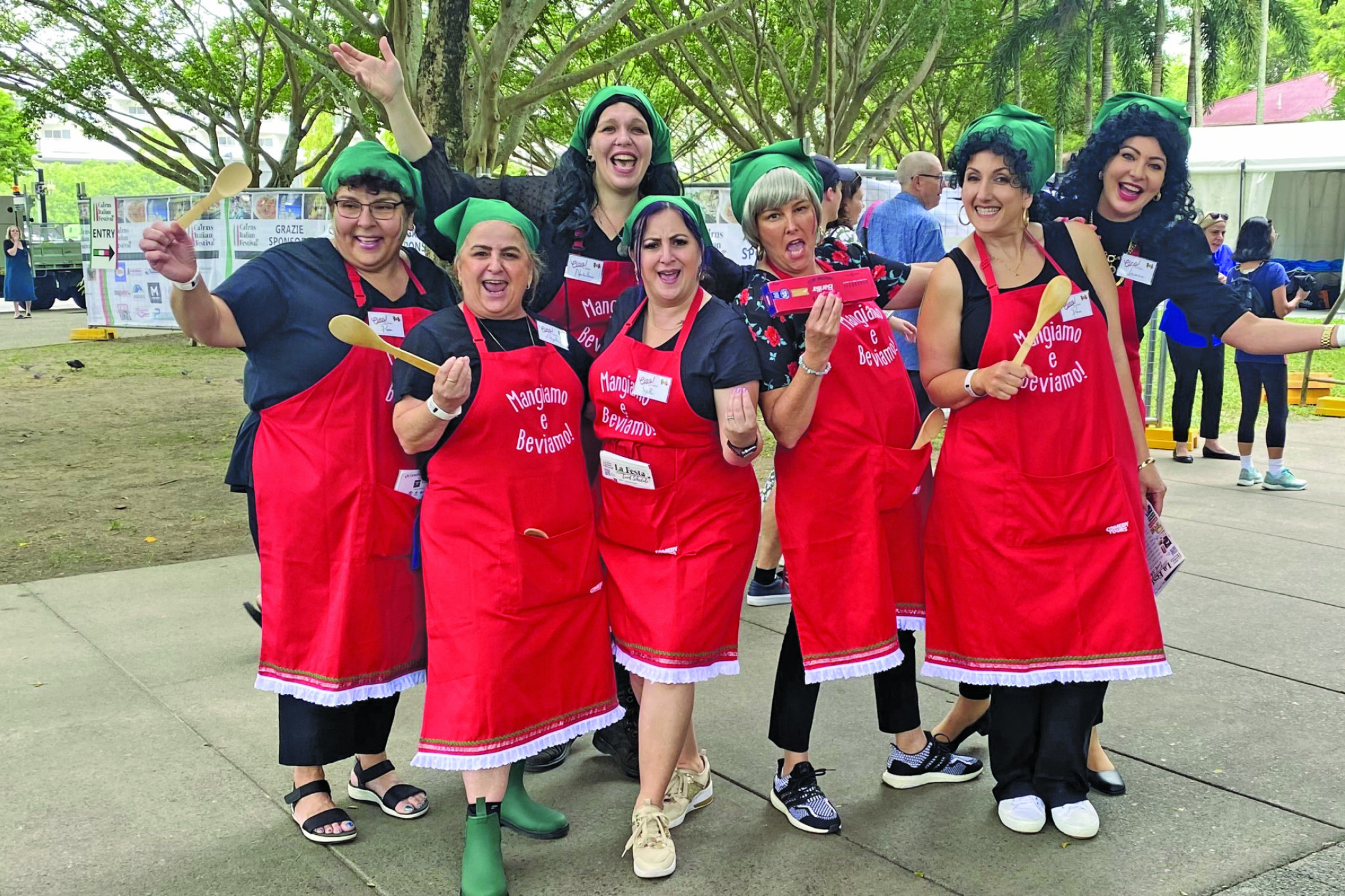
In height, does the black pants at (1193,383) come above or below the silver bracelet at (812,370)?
below

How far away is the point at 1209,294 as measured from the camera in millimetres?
3320

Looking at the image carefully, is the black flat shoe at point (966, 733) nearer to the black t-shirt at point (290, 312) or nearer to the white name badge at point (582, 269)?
the white name badge at point (582, 269)

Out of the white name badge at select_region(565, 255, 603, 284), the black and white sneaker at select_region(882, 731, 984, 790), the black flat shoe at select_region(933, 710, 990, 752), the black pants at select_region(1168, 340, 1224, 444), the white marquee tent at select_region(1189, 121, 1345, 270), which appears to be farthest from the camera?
the white marquee tent at select_region(1189, 121, 1345, 270)

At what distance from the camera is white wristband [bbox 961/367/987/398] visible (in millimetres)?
2988

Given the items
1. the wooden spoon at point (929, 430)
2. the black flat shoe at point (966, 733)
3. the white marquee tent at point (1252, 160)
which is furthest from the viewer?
the white marquee tent at point (1252, 160)

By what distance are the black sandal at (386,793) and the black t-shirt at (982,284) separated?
190cm

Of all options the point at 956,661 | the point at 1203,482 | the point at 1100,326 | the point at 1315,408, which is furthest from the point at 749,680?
Result: the point at 1315,408

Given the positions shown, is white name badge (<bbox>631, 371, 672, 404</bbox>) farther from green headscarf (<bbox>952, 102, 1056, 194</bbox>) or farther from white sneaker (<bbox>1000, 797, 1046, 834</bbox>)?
white sneaker (<bbox>1000, 797, 1046, 834</bbox>)

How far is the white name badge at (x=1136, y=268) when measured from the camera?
3217 millimetres

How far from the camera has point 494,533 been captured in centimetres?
283

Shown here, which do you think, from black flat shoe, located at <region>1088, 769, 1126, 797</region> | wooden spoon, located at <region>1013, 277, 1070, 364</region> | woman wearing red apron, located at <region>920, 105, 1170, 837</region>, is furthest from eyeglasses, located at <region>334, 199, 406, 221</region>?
black flat shoe, located at <region>1088, 769, 1126, 797</region>

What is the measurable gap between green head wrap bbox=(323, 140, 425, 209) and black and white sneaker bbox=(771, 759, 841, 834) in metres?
1.85

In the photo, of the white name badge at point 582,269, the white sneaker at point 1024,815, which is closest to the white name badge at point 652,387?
the white name badge at point 582,269

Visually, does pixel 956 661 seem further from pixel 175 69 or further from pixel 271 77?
pixel 271 77
